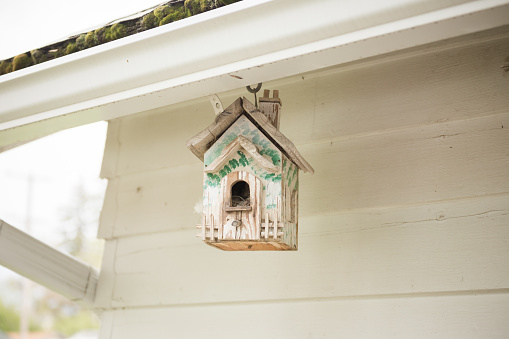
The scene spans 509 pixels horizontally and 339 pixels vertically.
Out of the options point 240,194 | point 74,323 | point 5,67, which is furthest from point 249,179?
point 74,323

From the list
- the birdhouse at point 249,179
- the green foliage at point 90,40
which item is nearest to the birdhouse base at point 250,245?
the birdhouse at point 249,179

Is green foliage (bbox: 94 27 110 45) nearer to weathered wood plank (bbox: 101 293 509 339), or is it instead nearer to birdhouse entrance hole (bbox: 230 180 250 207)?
birdhouse entrance hole (bbox: 230 180 250 207)

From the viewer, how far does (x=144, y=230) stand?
7.20 feet

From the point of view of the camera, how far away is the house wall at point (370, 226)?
154cm

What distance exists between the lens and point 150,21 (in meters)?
1.42

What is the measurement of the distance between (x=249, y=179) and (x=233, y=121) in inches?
7.0

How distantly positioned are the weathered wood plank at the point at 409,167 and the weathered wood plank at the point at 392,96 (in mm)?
37

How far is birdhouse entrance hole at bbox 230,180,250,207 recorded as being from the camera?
1.46m

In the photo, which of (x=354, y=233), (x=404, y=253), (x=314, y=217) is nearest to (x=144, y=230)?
(x=314, y=217)

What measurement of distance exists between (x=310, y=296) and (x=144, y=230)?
78 centimetres

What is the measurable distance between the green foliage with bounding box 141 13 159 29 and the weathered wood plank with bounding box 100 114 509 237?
2.30 feet

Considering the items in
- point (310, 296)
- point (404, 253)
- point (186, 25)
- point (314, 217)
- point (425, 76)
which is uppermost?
point (425, 76)

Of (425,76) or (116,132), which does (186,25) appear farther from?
(116,132)

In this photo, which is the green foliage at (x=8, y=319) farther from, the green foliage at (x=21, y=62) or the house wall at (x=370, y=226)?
the green foliage at (x=21, y=62)
